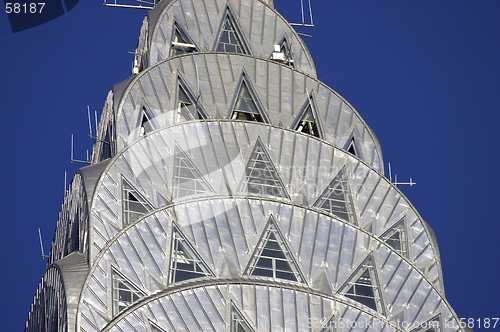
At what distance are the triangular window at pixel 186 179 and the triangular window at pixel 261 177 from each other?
257 cm

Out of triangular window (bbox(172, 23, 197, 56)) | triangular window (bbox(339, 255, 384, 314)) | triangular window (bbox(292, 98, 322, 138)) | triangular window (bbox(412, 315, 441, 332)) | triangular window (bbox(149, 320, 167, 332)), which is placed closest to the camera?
triangular window (bbox(149, 320, 167, 332))

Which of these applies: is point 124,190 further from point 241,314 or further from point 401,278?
point 401,278

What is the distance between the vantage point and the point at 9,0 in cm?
9150

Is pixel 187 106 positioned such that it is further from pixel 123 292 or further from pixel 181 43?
pixel 123 292

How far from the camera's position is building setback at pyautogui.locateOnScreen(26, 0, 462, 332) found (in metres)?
46.7

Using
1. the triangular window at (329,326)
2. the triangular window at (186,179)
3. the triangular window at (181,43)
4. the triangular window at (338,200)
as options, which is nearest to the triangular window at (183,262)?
the triangular window at (186,179)

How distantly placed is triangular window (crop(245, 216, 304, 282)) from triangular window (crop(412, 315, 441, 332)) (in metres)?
6.90

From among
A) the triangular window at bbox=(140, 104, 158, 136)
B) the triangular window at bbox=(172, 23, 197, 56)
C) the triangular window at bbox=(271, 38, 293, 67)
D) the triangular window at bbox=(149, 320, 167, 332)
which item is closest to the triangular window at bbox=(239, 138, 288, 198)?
the triangular window at bbox=(140, 104, 158, 136)

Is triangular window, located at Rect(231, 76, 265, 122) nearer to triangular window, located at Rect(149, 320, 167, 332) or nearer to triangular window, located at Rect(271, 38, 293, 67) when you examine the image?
triangular window, located at Rect(271, 38, 293, 67)

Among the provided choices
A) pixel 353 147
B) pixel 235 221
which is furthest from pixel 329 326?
pixel 353 147

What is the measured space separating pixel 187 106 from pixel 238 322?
884 inches

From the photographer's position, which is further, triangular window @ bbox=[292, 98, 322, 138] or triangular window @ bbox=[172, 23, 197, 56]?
triangular window @ bbox=[172, 23, 197, 56]

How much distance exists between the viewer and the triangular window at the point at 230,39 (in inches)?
3004

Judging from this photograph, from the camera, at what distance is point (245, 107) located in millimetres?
66250
